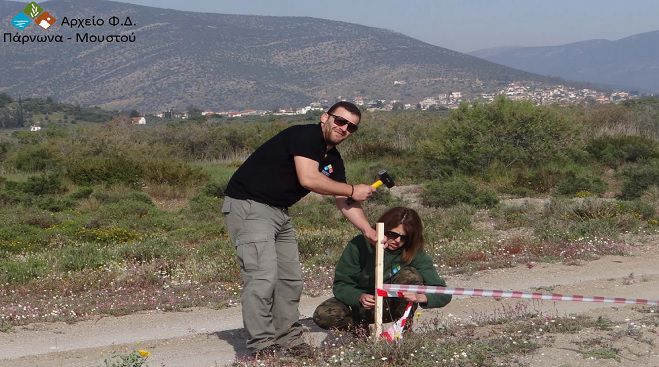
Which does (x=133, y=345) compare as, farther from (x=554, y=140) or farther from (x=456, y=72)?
(x=456, y=72)

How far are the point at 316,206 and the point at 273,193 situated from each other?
41.7 ft

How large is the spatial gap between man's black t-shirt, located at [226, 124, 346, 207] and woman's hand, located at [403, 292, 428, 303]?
0.92 m

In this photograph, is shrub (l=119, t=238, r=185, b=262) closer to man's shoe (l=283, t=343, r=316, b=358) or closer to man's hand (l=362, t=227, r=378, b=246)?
man's shoe (l=283, t=343, r=316, b=358)

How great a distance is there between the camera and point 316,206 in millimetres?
18891

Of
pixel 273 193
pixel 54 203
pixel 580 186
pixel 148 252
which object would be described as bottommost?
pixel 54 203

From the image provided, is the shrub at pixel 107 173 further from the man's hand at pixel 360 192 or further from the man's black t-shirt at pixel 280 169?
the man's hand at pixel 360 192

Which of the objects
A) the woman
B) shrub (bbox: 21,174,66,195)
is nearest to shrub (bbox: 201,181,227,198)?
shrub (bbox: 21,174,66,195)

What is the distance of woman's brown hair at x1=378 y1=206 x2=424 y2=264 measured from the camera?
632 centimetres

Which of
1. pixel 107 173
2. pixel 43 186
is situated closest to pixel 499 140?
pixel 107 173

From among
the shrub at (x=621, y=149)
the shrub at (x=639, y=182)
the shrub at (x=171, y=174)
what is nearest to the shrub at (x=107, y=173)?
the shrub at (x=171, y=174)

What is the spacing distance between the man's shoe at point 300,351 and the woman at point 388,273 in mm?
368

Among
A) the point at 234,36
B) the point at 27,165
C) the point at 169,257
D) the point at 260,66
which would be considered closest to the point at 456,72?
the point at 260,66

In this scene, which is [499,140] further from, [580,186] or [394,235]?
[394,235]

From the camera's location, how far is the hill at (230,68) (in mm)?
116000
